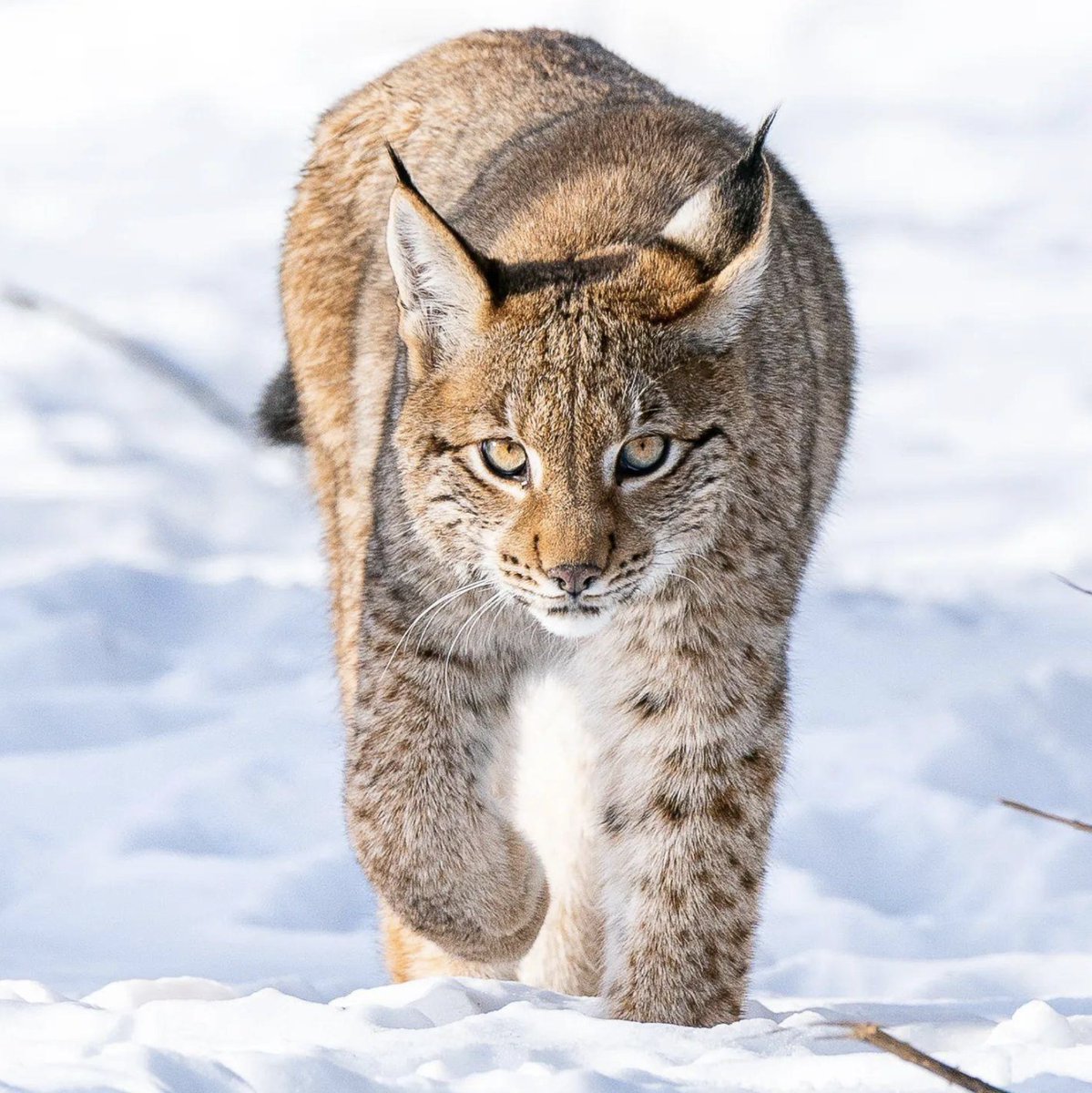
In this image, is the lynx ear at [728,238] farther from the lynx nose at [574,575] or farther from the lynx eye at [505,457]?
the lynx nose at [574,575]

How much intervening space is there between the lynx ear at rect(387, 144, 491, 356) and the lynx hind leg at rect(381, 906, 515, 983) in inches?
58.5

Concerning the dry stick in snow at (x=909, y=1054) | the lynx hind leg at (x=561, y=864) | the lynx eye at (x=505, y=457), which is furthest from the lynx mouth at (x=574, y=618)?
the dry stick in snow at (x=909, y=1054)

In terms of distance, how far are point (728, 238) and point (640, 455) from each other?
54 cm

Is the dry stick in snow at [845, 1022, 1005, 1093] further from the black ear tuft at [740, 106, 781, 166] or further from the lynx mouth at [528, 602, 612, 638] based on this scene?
the black ear tuft at [740, 106, 781, 166]

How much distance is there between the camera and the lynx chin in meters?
4.02

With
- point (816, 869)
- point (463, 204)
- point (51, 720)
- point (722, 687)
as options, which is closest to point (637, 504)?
point (722, 687)

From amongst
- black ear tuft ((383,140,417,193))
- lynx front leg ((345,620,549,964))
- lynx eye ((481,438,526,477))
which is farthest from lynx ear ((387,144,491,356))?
lynx front leg ((345,620,549,964))

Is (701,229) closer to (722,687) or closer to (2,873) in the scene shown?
(722,687)

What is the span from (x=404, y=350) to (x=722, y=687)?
104 cm

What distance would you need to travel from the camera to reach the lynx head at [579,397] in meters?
3.94

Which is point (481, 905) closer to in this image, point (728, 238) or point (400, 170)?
point (728, 238)

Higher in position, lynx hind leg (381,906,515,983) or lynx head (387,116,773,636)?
lynx head (387,116,773,636)

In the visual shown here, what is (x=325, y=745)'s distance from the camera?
7.62m

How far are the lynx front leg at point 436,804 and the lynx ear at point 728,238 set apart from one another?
0.99m
